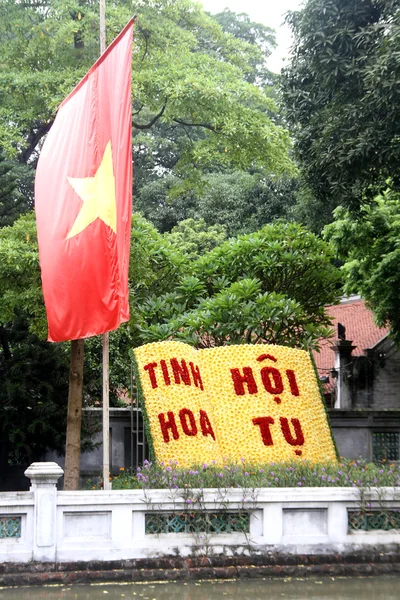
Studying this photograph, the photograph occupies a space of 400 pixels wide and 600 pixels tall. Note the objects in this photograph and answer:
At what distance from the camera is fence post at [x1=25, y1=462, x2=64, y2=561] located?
30.5 ft

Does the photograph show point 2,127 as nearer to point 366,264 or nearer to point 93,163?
point 93,163

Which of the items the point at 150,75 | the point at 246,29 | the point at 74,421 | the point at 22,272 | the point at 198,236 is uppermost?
the point at 246,29

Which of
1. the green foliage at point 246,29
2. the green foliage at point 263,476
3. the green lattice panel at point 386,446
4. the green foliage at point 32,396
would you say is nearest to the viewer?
the green foliage at point 263,476

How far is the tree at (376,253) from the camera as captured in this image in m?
19.9

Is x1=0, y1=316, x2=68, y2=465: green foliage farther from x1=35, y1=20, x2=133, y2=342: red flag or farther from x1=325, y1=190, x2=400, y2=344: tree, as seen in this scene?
x1=325, y1=190, x2=400, y2=344: tree

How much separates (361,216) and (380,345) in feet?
40.2

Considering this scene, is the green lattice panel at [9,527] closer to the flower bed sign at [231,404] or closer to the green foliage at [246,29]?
the flower bed sign at [231,404]

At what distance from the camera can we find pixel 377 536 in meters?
9.97

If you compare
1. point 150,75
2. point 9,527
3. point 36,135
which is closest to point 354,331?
point 36,135

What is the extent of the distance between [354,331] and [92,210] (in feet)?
69.1

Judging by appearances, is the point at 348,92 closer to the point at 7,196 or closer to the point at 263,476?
the point at 263,476

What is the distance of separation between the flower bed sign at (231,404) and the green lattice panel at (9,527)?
2944mm

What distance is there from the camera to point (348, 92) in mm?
14477

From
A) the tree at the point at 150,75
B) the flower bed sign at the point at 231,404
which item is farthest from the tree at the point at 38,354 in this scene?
the tree at the point at 150,75
